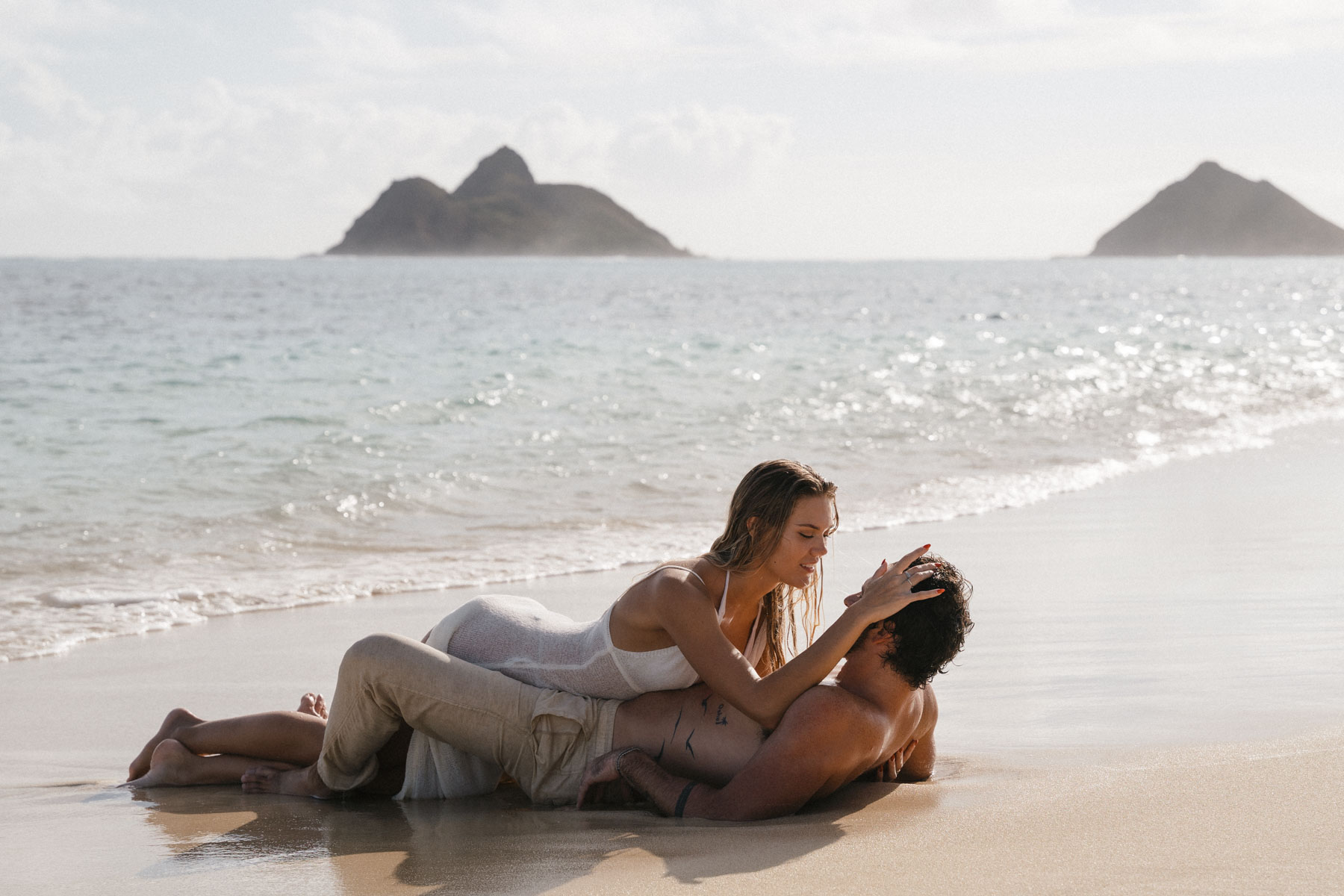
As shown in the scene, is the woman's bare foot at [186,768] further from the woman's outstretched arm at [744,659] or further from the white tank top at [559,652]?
the woman's outstretched arm at [744,659]

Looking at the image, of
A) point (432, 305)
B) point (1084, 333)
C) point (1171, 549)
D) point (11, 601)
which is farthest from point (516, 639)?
point (432, 305)

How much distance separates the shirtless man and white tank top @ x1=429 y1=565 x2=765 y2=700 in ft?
0.21

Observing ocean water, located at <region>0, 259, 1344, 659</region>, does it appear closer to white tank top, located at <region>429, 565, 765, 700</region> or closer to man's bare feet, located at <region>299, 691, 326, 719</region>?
man's bare feet, located at <region>299, 691, 326, 719</region>

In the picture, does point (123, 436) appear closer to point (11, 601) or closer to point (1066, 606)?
point (11, 601)

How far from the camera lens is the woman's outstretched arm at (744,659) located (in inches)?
141

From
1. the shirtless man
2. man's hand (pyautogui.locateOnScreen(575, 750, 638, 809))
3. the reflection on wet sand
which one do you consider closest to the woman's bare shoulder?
the shirtless man

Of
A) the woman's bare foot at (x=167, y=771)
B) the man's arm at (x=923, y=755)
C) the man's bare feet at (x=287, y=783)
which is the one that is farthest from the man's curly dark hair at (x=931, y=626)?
the woman's bare foot at (x=167, y=771)

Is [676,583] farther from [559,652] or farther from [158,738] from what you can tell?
[158,738]

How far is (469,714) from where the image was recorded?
3.98 m

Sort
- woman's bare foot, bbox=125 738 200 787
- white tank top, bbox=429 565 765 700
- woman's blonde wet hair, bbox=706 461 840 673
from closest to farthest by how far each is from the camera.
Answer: woman's blonde wet hair, bbox=706 461 840 673 → white tank top, bbox=429 565 765 700 → woman's bare foot, bbox=125 738 200 787

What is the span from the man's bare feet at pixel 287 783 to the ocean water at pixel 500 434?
2492 millimetres

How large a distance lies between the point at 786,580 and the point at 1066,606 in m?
3.00

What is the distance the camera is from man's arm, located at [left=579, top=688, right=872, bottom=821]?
3.68 meters

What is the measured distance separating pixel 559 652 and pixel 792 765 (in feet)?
2.75
